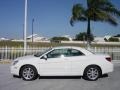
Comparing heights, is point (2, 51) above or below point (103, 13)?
below

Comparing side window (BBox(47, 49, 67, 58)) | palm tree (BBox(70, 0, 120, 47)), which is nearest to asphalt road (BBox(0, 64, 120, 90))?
side window (BBox(47, 49, 67, 58))

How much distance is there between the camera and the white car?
416 inches

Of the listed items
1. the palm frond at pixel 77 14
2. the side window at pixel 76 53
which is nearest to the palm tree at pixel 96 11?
the palm frond at pixel 77 14

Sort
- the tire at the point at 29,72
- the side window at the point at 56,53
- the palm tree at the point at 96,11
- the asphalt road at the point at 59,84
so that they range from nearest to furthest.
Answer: the asphalt road at the point at 59,84 < the tire at the point at 29,72 < the side window at the point at 56,53 < the palm tree at the point at 96,11

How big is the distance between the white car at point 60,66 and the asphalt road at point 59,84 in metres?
0.29

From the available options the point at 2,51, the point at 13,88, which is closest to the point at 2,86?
the point at 13,88

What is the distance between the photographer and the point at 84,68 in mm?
10664

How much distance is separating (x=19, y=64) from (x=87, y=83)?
2.90 m

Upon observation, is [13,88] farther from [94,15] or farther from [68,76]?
[94,15]

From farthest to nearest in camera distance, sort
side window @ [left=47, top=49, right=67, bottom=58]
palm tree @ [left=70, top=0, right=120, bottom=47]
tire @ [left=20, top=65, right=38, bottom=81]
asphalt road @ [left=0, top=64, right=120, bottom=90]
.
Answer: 1. palm tree @ [left=70, top=0, right=120, bottom=47]
2. side window @ [left=47, top=49, right=67, bottom=58]
3. tire @ [left=20, top=65, right=38, bottom=81]
4. asphalt road @ [left=0, top=64, right=120, bottom=90]

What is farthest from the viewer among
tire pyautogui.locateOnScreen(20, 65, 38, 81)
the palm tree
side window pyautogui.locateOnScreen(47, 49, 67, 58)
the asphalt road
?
the palm tree

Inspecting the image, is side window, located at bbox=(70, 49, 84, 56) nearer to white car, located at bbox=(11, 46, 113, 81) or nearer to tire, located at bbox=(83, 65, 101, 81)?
white car, located at bbox=(11, 46, 113, 81)

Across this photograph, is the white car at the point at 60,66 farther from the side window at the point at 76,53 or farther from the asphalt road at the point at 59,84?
the asphalt road at the point at 59,84

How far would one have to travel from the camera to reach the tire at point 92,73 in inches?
417
